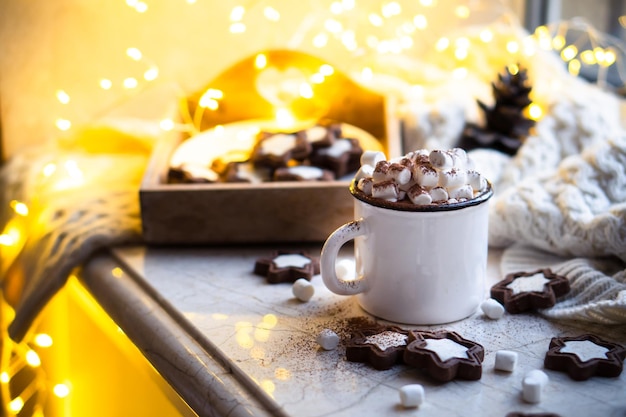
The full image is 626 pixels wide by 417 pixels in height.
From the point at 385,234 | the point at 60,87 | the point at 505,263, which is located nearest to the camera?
the point at 385,234

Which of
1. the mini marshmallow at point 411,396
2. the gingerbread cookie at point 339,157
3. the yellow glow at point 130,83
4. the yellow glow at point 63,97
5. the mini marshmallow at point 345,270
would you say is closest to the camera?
the mini marshmallow at point 411,396

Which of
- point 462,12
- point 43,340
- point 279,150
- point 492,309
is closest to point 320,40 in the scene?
point 462,12

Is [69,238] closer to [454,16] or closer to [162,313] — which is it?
[162,313]

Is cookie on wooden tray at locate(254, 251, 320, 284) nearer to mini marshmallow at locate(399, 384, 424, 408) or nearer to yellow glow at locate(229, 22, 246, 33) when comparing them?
mini marshmallow at locate(399, 384, 424, 408)

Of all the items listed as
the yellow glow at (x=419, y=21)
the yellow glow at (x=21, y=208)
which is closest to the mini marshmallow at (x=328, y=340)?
the yellow glow at (x=21, y=208)

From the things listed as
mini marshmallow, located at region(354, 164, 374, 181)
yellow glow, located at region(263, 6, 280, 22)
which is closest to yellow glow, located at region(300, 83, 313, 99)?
yellow glow, located at region(263, 6, 280, 22)

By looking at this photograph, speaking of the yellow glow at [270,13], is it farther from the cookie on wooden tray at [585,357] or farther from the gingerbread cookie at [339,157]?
the cookie on wooden tray at [585,357]

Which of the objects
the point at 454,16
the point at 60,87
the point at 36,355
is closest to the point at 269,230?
the point at 36,355
